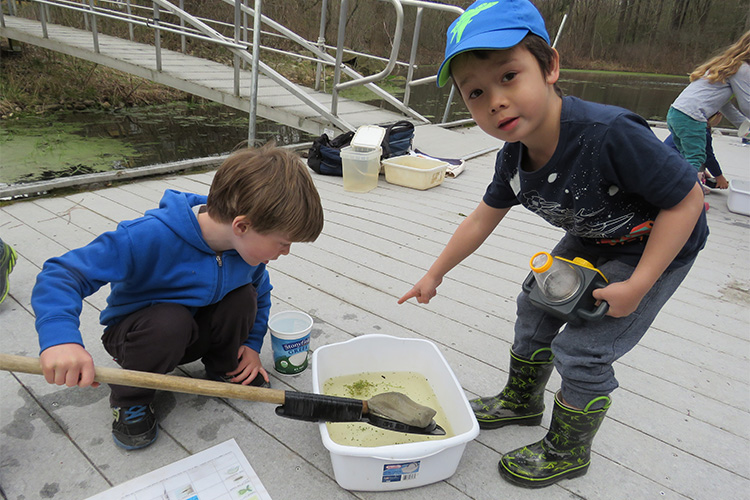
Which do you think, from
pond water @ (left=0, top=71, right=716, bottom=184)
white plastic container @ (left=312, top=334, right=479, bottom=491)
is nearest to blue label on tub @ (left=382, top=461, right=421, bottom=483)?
white plastic container @ (left=312, top=334, right=479, bottom=491)

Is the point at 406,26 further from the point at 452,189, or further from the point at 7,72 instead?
the point at 452,189

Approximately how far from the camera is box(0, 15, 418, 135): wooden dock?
3939 mm

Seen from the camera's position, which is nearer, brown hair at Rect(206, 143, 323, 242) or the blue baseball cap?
the blue baseball cap

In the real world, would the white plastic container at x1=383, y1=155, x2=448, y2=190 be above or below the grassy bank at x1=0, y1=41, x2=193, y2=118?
above

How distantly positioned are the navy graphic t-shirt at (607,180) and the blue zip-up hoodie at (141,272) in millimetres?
734

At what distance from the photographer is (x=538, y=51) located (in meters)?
0.85

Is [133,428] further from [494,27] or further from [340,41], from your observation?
[340,41]

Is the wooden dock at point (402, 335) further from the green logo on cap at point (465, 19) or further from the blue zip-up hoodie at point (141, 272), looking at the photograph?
the green logo on cap at point (465, 19)

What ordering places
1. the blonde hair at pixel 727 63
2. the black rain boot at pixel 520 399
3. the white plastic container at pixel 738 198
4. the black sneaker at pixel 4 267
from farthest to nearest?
the white plastic container at pixel 738 198 < the blonde hair at pixel 727 63 < the black sneaker at pixel 4 267 < the black rain boot at pixel 520 399

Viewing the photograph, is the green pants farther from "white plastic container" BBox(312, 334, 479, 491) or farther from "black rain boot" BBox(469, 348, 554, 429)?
"white plastic container" BBox(312, 334, 479, 491)

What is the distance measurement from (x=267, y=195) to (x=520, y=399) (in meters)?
0.84

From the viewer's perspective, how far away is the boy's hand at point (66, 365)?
79 centimetres

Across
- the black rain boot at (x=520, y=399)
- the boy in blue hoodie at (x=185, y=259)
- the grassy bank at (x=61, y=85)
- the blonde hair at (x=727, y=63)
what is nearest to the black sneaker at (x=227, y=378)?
the boy in blue hoodie at (x=185, y=259)

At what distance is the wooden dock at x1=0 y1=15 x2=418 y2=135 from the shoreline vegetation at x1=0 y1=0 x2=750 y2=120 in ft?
2.45
